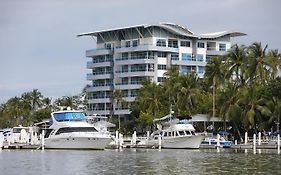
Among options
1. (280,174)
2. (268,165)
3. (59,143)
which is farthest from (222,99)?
(280,174)

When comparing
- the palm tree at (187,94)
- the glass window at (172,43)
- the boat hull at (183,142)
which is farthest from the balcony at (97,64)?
the boat hull at (183,142)

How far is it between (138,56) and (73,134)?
69.7 meters

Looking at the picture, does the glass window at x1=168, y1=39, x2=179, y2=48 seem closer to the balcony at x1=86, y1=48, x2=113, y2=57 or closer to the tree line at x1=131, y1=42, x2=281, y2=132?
the balcony at x1=86, y1=48, x2=113, y2=57

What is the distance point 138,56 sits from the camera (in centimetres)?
14562

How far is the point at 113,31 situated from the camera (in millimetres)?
152875

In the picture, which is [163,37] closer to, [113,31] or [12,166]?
[113,31]

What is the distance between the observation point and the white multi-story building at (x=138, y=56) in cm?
14512

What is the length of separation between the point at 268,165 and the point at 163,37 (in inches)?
3883

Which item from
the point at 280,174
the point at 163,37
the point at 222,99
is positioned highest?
the point at 163,37

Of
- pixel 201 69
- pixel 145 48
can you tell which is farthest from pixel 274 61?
pixel 201 69

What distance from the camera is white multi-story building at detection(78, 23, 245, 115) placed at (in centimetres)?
14512

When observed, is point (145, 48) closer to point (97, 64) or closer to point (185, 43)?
point (185, 43)

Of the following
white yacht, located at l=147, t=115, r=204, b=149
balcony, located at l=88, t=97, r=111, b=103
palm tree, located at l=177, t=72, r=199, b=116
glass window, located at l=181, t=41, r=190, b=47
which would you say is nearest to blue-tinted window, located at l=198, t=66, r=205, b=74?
glass window, located at l=181, t=41, r=190, b=47

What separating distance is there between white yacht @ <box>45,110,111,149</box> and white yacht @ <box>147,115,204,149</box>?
1027 cm
